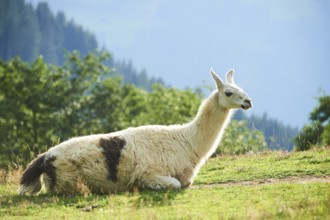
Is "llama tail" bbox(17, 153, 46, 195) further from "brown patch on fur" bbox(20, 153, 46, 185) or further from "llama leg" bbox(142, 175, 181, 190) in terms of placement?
"llama leg" bbox(142, 175, 181, 190)

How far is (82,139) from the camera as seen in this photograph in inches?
464

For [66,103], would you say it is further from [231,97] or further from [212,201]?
[212,201]

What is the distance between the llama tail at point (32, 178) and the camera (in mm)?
11586

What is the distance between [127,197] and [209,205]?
6.13 ft

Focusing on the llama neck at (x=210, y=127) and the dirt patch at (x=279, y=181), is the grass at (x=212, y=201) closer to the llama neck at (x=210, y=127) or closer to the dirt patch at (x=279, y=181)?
the dirt patch at (x=279, y=181)

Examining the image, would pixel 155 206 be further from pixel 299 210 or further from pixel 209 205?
pixel 299 210

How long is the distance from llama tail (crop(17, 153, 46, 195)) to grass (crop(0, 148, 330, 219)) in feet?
0.74

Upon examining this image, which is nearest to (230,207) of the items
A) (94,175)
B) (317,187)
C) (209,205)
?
(209,205)

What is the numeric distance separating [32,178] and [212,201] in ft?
14.1

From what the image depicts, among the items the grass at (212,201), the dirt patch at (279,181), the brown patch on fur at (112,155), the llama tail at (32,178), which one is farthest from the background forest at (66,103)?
the dirt patch at (279,181)

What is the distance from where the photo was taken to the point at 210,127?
39.8 feet

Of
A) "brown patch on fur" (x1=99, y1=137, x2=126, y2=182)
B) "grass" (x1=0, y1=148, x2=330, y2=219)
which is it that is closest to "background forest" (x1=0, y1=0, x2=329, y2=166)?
"grass" (x1=0, y1=148, x2=330, y2=219)

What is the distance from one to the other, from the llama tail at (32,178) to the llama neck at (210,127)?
345cm

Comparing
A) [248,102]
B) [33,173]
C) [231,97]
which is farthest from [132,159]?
[248,102]
